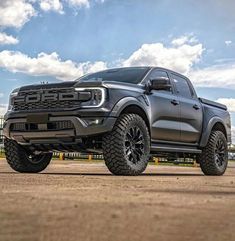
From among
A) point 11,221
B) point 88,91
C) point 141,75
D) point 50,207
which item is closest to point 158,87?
point 141,75

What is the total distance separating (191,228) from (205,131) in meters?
7.13

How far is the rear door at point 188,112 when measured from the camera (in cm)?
898

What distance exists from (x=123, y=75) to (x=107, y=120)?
4.96 ft

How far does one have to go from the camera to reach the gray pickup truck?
23.5 feet

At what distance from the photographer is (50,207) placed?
3.14m

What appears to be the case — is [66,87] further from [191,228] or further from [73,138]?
[191,228]

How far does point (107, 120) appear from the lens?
23.4 ft

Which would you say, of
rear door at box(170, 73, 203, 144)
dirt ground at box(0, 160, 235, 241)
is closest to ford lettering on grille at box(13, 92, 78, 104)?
rear door at box(170, 73, 203, 144)

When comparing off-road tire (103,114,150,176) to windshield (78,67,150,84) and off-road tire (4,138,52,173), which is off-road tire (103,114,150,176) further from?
off-road tire (4,138,52,173)

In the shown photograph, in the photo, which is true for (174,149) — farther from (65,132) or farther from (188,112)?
(65,132)

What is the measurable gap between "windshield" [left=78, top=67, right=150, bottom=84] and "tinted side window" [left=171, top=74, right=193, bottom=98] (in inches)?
38.1

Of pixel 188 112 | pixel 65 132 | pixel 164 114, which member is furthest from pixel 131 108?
pixel 188 112

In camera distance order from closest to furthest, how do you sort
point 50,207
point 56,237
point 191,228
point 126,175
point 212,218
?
point 56,237, point 191,228, point 212,218, point 50,207, point 126,175

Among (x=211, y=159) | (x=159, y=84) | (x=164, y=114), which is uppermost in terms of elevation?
(x=159, y=84)
